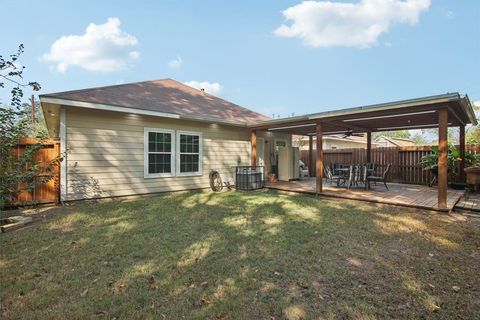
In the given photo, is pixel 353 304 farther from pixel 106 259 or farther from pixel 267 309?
pixel 106 259

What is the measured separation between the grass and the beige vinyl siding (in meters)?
1.50

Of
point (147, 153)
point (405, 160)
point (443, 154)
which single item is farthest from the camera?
point (405, 160)

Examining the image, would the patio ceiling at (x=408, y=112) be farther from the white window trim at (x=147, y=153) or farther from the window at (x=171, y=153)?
the white window trim at (x=147, y=153)

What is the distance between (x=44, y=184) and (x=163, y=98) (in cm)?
472

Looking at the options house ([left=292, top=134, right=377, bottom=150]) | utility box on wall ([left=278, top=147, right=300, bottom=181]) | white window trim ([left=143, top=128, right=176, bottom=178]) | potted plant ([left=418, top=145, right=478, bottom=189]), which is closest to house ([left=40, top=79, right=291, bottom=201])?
white window trim ([left=143, top=128, right=176, bottom=178])

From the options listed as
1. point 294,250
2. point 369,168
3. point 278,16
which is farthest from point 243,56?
point 294,250

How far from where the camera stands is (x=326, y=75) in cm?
2141

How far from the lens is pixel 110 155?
7027 millimetres

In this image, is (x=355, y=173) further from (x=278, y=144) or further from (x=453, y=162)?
(x=278, y=144)

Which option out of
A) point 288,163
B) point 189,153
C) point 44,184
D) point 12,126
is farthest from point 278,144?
point 12,126

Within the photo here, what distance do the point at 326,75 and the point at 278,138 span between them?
12619mm

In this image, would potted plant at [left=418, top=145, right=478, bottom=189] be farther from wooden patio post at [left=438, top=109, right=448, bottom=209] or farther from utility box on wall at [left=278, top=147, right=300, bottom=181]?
utility box on wall at [left=278, top=147, right=300, bottom=181]

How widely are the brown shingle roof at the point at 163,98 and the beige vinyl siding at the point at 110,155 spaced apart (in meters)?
0.37

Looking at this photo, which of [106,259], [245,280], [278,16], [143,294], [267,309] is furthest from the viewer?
[278,16]
